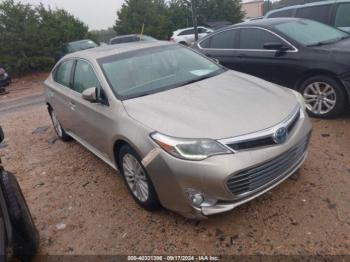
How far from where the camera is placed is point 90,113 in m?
3.73

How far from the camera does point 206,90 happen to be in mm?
3389

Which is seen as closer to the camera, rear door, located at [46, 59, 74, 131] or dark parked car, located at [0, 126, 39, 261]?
dark parked car, located at [0, 126, 39, 261]

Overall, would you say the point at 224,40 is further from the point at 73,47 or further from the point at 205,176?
the point at 73,47

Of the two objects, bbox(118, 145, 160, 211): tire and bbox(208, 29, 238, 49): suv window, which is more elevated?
bbox(208, 29, 238, 49): suv window

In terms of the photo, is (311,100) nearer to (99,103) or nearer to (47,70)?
(99,103)

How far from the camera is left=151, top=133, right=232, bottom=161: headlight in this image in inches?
100.0

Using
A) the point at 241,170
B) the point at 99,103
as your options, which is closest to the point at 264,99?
the point at 241,170

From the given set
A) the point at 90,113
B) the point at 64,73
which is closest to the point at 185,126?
the point at 90,113

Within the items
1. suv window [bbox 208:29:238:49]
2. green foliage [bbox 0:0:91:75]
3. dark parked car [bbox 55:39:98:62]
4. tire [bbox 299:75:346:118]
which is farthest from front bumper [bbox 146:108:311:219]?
green foliage [bbox 0:0:91:75]

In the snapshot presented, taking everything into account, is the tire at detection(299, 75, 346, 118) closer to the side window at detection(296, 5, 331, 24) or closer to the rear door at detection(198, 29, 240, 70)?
the rear door at detection(198, 29, 240, 70)

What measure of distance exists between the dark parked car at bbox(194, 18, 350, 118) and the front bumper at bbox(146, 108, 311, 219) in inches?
87.4

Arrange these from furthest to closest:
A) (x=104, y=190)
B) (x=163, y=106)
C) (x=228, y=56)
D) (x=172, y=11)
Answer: (x=172, y=11), (x=228, y=56), (x=104, y=190), (x=163, y=106)

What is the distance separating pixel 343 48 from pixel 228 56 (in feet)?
6.45

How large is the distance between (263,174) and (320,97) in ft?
8.82
